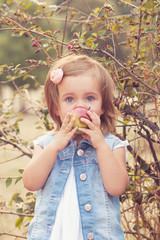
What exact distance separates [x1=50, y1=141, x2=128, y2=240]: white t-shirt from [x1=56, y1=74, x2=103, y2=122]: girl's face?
31cm

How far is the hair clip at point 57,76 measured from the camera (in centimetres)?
136

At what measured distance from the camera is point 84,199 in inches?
50.6

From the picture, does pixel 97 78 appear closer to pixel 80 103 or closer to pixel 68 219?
pixel 80 103

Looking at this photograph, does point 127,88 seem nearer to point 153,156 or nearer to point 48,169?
point 153,156

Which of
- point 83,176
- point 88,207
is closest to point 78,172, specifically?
point 83,176

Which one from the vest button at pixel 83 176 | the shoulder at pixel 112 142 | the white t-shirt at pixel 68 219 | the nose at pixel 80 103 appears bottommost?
the white t-shirt at pixel 68 219

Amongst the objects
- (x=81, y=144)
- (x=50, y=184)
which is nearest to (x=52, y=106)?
(x=81, y=144)

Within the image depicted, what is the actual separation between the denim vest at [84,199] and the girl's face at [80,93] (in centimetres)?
14

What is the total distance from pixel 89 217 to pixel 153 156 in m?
0.60

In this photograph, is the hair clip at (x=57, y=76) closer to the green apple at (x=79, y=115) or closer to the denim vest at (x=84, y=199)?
the green apple at (x=79, y=115)

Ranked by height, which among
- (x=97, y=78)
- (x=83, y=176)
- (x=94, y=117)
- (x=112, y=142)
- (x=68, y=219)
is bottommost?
(x=68, y=219)

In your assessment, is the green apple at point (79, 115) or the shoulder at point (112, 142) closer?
the green apple at point (79, 115)

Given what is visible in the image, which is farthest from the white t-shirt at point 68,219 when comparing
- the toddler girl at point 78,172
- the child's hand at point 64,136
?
the child's hand at point 64,136

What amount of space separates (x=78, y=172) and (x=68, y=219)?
0.57ft
